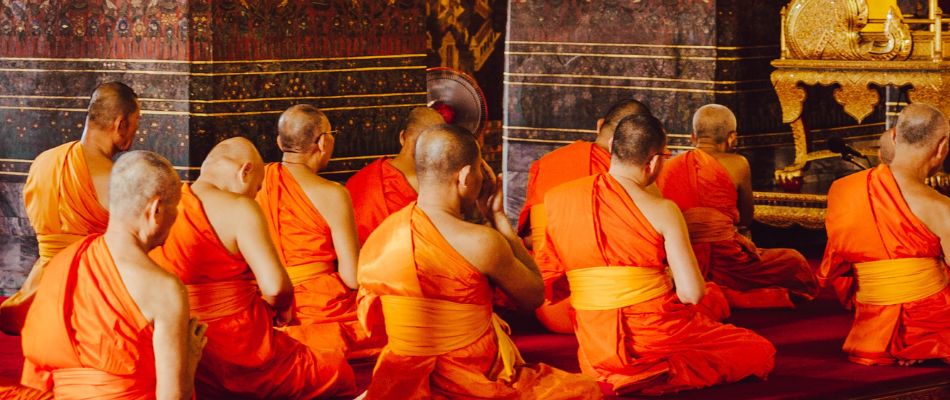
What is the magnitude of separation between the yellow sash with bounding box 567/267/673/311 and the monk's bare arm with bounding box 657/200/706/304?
136mm

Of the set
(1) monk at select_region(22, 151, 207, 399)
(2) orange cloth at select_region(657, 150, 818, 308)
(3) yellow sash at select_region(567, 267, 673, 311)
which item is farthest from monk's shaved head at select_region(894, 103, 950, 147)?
(1) monk at select_region(22, 151, 207, 399)

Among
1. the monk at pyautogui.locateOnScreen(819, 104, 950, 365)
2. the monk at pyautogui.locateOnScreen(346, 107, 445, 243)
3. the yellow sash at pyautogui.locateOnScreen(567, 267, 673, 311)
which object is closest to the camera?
the yellow sash at pyautogui.locateOnScreen(567, 267, 673, 311)

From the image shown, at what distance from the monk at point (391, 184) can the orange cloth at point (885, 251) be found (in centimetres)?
189

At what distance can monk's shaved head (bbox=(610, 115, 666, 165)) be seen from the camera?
586 centimetres

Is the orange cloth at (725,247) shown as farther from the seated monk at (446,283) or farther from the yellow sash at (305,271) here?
the seated monk at (446,283)

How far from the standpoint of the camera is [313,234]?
21.5 ft

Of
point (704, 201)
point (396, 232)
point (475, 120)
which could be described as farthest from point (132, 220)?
point (475, 120)

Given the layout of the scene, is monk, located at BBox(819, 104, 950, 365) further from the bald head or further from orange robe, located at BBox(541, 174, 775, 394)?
the bald head

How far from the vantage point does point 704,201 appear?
25.5 feet

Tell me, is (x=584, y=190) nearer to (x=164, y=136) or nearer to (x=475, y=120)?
(x=164, y=136)

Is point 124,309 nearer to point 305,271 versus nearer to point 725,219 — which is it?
point 305,271

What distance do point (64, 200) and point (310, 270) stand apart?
3.36 feet

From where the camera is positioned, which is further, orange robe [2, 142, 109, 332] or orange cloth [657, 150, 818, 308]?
orange cloth [657, 150, 818, 308]

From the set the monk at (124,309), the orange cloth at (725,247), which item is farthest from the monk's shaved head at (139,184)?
the orange cloth at (725,247)
